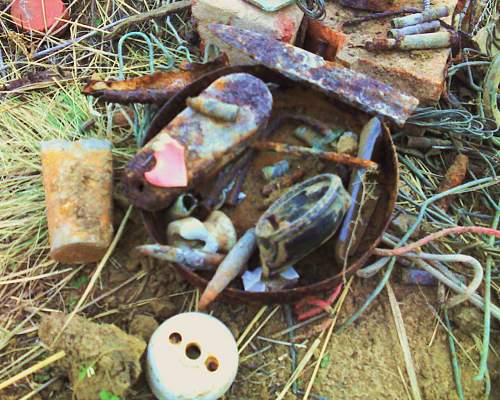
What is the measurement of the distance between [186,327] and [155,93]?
91cm

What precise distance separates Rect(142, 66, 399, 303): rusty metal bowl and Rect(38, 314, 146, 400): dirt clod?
29cm

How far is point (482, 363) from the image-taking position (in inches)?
75.8

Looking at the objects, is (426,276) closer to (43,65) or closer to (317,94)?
(317,94)

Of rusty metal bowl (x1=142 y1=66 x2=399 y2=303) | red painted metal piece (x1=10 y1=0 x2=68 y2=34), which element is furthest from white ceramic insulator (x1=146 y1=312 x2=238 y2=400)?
red painted metal piece (x1=10 y1=0 x2=68 y2=34)

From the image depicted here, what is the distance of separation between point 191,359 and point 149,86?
1.08 meters

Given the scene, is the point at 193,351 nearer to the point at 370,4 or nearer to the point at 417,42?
the point at 417,42

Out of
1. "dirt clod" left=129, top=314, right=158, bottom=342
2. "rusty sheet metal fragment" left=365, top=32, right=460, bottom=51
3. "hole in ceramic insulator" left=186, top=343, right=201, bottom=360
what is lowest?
"dirt clod" left=129, top=314, right=158, bottom=342

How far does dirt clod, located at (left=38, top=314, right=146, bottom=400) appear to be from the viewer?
1.71m

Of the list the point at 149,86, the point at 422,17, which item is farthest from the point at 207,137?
the point at 422,17

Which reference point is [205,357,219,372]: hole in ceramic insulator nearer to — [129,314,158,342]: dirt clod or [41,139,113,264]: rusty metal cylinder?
[129,314,158,342]: dirt clod

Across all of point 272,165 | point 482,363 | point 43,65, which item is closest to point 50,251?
point 272,165

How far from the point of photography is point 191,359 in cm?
173

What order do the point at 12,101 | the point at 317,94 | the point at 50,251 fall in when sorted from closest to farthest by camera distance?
the point at 50,251 < the point at 317,94 < the point at 12,101

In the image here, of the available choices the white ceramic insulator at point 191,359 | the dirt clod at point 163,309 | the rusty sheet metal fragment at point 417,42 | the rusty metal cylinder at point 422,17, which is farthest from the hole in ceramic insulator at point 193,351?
the rusty metal cylinder at point 422,17
